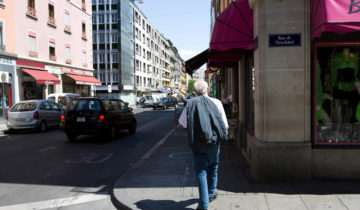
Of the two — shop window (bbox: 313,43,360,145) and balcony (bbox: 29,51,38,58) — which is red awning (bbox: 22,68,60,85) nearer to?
balcony (bbox: 29,51,38,58)

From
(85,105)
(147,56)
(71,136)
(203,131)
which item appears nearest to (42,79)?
(71,136)

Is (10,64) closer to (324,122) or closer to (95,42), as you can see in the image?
(324,122)

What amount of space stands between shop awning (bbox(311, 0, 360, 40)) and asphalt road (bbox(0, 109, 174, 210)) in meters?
4.20

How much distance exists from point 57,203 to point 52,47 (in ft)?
88.2

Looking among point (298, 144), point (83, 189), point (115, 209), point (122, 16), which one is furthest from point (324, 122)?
point (122, 16)

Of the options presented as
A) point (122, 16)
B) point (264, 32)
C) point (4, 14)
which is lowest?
point (264, 32)

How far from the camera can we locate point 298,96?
5.50 m

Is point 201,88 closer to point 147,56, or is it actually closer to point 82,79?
point 82,79

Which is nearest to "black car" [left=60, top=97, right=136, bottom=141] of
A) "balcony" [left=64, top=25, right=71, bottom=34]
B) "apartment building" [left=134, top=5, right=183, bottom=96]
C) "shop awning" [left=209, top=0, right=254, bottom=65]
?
"shop awning" [left=209, top=0, right=254, bottom=65]

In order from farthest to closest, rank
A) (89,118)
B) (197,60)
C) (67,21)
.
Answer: (67,21) < (197,60) < (89,118)

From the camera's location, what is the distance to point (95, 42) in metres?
58.6

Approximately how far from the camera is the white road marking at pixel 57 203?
489cm

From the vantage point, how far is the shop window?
5.71 meters

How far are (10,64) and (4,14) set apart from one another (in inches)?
134
